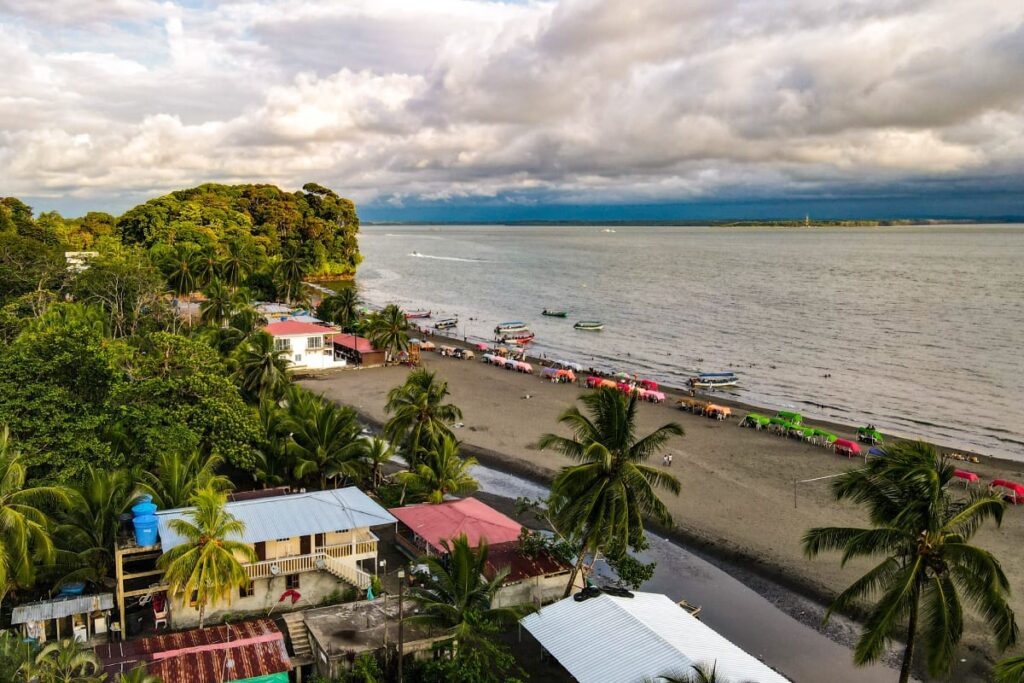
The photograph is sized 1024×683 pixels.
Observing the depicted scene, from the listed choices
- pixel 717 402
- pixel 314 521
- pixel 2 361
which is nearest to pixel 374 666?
pixel 314 521

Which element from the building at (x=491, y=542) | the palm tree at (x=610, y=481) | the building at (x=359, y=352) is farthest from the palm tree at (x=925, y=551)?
the building at (x=359, y=352)

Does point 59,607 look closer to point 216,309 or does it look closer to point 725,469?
point 725,469

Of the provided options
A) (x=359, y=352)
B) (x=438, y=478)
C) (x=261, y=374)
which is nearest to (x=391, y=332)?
(x=359, y=352)

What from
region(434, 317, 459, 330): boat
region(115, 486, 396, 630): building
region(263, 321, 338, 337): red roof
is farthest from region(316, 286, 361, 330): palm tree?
region(115, 486, 396, 630): building

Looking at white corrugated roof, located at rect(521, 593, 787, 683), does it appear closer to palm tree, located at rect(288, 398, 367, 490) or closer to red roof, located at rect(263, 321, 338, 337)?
palm tree, located at rect(288, 398, 367, 490)

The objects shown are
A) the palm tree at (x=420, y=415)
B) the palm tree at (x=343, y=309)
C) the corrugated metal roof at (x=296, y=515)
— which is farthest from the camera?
the palm tree at (x=343, y=309)

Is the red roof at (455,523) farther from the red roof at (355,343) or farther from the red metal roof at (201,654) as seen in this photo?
the red roof at (355,343)

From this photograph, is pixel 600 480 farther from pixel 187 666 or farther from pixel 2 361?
pixel 2 361
